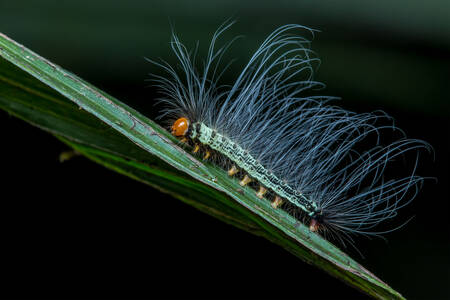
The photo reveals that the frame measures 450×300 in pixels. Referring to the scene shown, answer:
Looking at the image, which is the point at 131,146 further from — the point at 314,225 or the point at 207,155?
the point at 314,225

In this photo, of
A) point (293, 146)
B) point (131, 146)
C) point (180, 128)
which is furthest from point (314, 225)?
point (131, 146)

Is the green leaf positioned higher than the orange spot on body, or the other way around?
the orange spot on body

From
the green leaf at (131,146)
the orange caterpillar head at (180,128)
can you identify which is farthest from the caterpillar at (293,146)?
the green leaf at (131,146)

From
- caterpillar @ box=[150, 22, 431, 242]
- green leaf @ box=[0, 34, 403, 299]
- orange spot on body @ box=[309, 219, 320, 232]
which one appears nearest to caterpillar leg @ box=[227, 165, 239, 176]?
caterpillar @ box=[150, 22, 431, 242]

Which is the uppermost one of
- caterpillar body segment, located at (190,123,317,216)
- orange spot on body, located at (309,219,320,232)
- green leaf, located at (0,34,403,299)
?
caterpillar body segment, located at (190,123,317,216)

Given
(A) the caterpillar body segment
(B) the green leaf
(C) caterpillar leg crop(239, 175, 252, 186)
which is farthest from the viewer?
(A) the caterpillar body segment

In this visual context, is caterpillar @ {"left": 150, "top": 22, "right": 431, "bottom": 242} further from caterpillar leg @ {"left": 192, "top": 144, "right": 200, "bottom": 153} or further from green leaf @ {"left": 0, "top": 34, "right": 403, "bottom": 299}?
green leaf @ {"left": 0, "top": 34, "right": 403, "bottom": 299}

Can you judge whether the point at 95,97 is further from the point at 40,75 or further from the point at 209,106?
the point at 209,106

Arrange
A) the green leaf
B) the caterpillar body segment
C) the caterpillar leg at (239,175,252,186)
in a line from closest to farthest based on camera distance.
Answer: the green leaf → the caterpillar leg at (239,175,252,186) → the caterpillar body segment

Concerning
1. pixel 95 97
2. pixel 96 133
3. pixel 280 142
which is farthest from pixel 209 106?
pixel 95 97

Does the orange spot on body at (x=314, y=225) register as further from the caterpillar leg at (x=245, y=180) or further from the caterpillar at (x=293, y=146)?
the caterpillar leg at (x=245, y=180)
